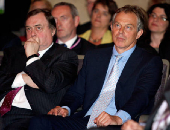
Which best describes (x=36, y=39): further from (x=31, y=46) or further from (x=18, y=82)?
(x=18, y=82)

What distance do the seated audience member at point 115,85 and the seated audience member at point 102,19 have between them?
1.62 metres

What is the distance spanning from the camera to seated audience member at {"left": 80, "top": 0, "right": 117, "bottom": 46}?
4086 mm

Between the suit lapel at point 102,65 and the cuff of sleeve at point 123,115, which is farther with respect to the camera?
the suit lapel at point 102,65

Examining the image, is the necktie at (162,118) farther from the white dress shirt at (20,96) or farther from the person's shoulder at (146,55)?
the white dress shirt at (20,96)

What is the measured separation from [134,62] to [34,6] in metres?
2.53

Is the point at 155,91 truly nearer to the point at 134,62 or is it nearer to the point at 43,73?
the point at 134,62

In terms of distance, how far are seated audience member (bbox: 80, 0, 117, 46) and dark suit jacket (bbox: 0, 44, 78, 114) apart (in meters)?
1.49

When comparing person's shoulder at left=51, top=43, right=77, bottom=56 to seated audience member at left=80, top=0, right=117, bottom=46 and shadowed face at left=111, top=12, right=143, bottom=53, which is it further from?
seated audience member at left=80, top=0, right=117, bottom=46

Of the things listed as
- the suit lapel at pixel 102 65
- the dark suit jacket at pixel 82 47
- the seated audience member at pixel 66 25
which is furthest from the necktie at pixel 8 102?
the seated audience member at pixel 66 25

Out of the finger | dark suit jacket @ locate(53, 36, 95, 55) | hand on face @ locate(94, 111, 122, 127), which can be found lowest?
hand on face @ locate(94, 111, 122, 127)

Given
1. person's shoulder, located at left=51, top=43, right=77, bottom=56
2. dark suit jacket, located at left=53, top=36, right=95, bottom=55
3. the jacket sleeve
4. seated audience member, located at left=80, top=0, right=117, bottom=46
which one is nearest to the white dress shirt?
the jacket sleeve

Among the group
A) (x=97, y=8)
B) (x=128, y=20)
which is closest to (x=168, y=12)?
(x=97, y=8)

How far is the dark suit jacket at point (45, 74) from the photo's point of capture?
236 centimetres

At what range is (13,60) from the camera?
8.90ft
